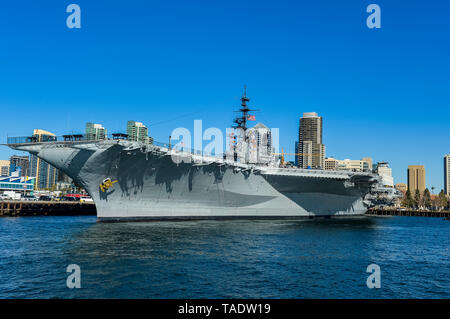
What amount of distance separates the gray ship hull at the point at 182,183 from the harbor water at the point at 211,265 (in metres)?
4.25

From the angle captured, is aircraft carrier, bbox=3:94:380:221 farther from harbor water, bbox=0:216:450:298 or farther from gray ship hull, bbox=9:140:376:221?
harbor water, bbox=0:216:450:298

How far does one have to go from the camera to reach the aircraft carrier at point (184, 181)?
26.2 metres

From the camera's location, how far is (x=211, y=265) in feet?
50.6

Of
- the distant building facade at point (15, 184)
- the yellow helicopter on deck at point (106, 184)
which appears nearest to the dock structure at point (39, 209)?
the yellow helicopter on deck at point (106, 184)

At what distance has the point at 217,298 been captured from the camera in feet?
36.6

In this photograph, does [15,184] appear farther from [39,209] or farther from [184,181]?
[184,181]

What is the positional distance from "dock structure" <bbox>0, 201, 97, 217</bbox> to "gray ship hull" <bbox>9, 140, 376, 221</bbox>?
85.2 feet

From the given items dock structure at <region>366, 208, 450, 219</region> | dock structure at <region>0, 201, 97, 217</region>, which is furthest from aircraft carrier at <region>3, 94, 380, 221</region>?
dock structure at <region>366, 208, 450, 219</region>

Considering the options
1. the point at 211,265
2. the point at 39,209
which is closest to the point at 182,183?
the point at 211,265

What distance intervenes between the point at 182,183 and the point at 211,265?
15.2 metres

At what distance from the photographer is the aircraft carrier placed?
85.9 feet
